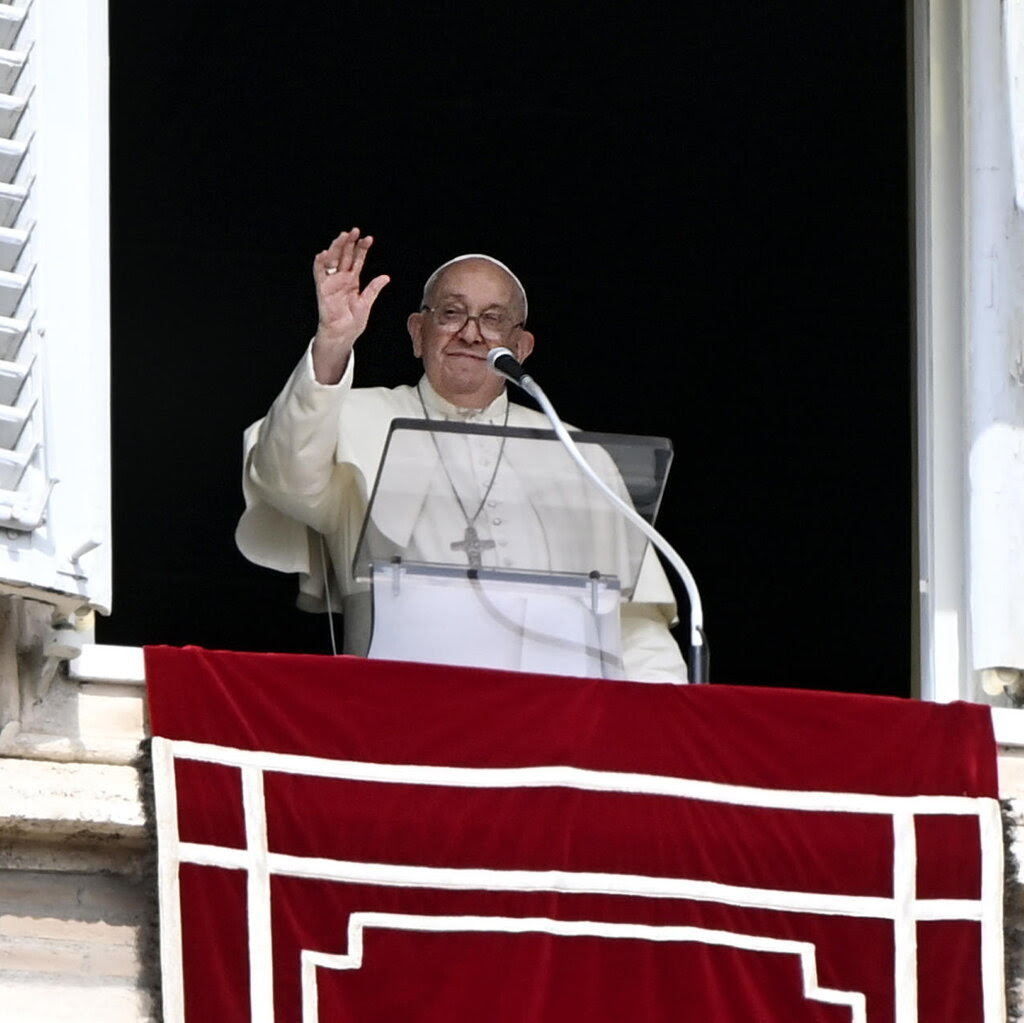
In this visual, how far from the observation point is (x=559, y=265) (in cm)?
929

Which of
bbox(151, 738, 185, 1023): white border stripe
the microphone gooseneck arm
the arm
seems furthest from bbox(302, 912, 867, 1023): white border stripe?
the arm

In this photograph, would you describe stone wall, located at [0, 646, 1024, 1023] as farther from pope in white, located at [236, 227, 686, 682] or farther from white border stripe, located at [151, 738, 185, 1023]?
pope in white, located at [236, 227, 686, 682]

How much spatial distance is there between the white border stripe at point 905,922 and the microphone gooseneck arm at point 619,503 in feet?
1.42

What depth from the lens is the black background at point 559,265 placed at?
355 inches

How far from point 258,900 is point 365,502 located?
1242mm

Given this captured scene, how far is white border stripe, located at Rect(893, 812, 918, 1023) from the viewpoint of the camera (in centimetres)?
607

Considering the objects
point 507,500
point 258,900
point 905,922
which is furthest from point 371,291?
point 905,922

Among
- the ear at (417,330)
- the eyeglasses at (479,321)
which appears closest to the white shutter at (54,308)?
the eyeglasses at (479,321)

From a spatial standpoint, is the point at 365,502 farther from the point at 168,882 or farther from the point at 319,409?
the point at 168,882

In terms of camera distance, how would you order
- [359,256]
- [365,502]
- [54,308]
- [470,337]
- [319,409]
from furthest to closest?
1. [470,337]
2. [365,502]
3. [319,409]
4. [359,256]
5. [54,308]

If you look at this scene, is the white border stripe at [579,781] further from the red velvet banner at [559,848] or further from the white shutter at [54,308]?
the white shutter at [54,308]

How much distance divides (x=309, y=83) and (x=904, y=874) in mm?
3588

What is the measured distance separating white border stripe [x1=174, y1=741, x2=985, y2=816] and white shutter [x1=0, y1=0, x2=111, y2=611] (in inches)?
14.3

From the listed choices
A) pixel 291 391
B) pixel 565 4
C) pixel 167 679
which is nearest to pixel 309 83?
pixel 565 4
